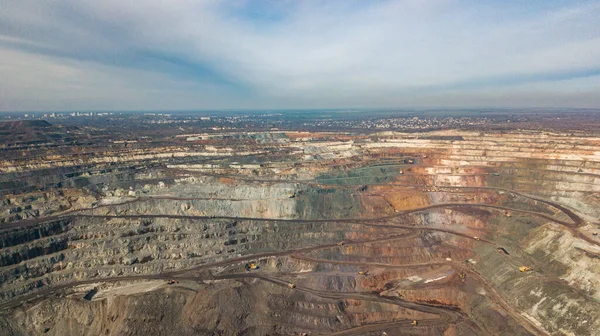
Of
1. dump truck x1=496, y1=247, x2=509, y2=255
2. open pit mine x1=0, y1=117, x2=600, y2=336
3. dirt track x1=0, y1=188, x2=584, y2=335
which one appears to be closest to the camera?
open pit mine x1=0, y1=117, x2=600, y2=336

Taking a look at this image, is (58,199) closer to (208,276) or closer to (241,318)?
(208,276)

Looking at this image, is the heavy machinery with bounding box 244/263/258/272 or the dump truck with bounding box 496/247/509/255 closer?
the heavy machinery with bounding box 244/263/258/272

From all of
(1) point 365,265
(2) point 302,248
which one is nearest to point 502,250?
(1) point 365,265

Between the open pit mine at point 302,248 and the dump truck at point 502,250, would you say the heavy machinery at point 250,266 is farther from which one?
the dump truck at point 502,250

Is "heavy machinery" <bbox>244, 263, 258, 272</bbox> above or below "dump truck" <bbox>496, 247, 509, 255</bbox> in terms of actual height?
below

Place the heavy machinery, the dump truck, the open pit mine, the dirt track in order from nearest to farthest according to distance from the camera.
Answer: the open pit mine
the dirt track
the heavy machinery
the dump truck

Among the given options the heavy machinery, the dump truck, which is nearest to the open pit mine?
the heavy machinery

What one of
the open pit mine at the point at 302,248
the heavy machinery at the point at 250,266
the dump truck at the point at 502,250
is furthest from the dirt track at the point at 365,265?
the dump truck at the point at 502,250

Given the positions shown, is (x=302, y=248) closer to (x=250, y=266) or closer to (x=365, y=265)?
(x=250, y=266)

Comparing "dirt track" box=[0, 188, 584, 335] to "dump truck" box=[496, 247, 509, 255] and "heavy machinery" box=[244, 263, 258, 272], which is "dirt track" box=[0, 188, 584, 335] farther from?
"dump truck" box=[496, 247, 509, 255]
